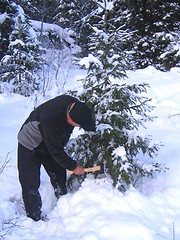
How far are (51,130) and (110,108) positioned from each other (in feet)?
2.76

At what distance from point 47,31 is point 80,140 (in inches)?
560

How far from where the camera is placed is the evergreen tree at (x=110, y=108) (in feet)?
11.9

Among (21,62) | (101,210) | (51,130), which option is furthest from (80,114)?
(21,62)

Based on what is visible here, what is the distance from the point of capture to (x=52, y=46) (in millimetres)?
17156

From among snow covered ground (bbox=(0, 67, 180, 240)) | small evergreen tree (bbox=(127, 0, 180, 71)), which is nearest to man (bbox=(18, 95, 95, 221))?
snow covered ground (bbox=(0, 67, 180, 240))

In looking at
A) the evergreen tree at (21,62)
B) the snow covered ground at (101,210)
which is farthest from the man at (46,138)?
the evergreen tree at (21,62)

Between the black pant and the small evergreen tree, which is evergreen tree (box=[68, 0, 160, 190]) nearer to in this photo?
the black pant

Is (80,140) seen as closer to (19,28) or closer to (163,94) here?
(163,94)

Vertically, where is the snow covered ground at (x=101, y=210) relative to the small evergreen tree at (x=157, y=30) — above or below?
below

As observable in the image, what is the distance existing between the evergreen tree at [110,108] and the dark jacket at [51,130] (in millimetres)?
487

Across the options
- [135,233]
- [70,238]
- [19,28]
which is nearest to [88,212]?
[70,238]

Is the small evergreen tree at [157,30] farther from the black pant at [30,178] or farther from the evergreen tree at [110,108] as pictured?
the black pant at [30,178]

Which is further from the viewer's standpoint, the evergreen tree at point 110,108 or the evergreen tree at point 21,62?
the evergreen tree at point 21,62

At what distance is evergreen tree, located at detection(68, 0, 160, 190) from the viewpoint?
11.9 feet
